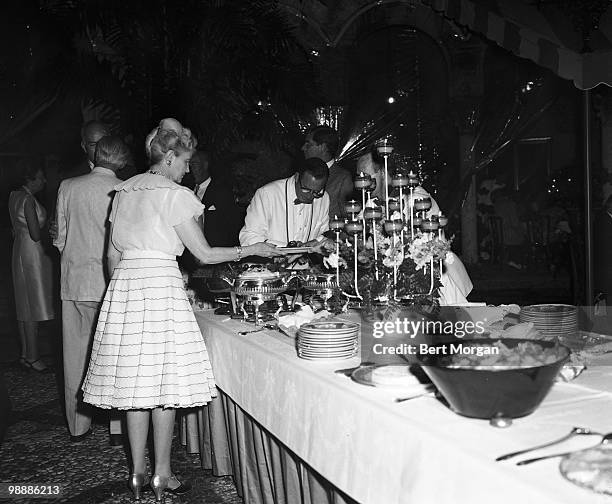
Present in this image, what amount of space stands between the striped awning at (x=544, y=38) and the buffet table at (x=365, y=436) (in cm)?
252

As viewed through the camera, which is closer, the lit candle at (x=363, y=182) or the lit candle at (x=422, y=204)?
the lit candle at (x=422, y=204)

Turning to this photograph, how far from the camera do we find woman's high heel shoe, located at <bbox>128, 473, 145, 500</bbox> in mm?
3107

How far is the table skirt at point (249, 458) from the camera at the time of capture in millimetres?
2297

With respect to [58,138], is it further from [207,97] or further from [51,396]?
[51,396]

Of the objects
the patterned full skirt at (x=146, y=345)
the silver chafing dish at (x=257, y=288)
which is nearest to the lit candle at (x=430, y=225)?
the silver chafing dish at (x=257, y=288)

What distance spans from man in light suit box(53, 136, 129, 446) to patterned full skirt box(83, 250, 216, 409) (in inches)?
41.5

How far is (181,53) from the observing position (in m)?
6.54

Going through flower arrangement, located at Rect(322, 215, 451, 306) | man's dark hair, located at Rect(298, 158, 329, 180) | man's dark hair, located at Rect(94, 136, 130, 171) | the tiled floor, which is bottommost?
the tiled floor

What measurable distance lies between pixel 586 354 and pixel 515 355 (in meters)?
0.64

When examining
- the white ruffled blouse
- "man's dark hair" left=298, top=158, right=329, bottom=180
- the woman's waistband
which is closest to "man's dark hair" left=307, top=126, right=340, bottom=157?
"man's dark hair" left=298, top=158, right=329, bottom=180

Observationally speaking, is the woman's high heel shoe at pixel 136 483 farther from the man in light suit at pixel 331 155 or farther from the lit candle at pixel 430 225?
the man in light suit at pixel 331 155

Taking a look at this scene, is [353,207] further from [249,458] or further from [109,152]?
[109,152]

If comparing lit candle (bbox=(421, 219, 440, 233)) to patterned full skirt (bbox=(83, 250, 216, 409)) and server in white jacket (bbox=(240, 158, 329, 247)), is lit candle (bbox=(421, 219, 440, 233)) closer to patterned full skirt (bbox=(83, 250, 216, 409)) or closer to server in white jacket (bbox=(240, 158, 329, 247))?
patterned full skirt (bbox=(83, 250, 216, 409))

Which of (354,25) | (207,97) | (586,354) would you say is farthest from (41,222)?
(354,25)
